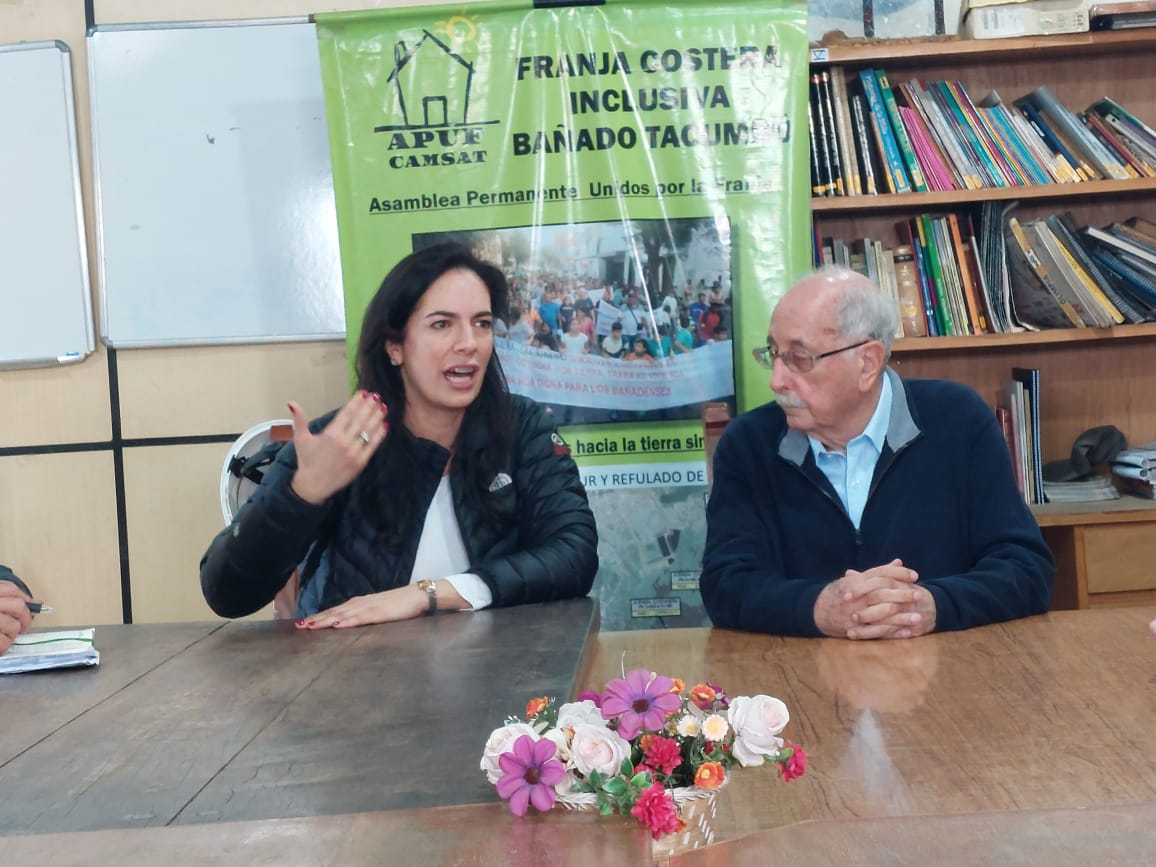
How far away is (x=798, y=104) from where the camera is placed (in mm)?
3139

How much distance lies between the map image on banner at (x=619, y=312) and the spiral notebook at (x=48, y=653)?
1.56 metres

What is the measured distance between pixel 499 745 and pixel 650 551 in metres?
2.28

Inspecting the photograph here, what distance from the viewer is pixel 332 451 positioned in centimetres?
212

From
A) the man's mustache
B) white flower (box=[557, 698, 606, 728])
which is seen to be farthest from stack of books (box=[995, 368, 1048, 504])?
white flower (box=[557, 698, 606, 728])

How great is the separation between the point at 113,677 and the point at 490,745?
0.91 metres

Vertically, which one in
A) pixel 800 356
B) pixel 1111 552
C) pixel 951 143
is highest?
pixel 951 143

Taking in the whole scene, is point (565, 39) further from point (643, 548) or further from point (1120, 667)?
point (1120, 667)

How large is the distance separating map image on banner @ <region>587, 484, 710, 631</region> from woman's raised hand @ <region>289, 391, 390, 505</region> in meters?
1.18

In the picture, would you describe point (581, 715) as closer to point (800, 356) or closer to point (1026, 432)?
point (800, 356)

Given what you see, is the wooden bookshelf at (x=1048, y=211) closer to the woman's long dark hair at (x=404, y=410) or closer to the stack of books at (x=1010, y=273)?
the stack of books at (x=1010, y=273)

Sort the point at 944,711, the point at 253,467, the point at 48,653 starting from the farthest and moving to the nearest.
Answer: the point at 253,467, the point at 48,653, the point at 944,711

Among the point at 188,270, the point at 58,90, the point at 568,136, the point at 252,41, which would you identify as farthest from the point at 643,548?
the point at 58,90

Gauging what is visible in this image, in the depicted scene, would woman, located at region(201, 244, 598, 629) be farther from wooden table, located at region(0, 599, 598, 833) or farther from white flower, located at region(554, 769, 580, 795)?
white flower, located at region(554, 769, 580, 795)

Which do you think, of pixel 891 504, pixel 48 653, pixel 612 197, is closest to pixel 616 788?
pixel 48 653
